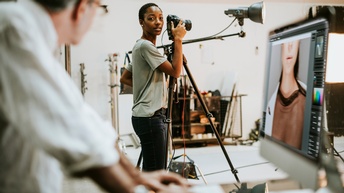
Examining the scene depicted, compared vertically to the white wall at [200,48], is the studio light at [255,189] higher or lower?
lower

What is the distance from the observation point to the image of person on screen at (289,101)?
76 cm

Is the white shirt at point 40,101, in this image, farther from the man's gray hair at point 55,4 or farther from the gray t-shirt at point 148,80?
the gray t-shirt at point 148,80

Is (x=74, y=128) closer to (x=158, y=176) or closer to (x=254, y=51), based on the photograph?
(x=158, y=176)

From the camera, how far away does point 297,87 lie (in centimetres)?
77

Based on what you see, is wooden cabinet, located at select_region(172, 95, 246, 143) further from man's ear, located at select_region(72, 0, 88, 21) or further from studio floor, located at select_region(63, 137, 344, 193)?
man's ear, located at select_region(72, 0, 88, 21)

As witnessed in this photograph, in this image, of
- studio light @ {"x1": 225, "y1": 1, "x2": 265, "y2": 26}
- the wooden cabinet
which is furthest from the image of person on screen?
the wooden cabinet

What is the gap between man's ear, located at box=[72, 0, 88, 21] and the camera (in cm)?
53

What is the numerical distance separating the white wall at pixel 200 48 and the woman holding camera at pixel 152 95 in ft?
8.75

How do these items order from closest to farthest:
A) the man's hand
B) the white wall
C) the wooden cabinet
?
the man's hand < the wooden cabinet < the white wall

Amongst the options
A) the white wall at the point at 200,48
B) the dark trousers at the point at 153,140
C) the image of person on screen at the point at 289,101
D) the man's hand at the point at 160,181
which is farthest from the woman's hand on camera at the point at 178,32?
the white wall at the point at 200,48

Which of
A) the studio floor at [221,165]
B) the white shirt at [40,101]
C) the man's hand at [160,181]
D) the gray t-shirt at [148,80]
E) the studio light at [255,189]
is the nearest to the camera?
the white shirt at [40,101]

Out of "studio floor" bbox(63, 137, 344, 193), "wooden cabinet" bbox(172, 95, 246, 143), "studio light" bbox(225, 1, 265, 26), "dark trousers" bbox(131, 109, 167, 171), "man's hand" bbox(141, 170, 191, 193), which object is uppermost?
"studio light" bbox(225, 1, 265, 26)

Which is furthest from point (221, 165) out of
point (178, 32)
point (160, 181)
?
point (160, 181)

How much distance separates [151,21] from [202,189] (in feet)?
4.25
